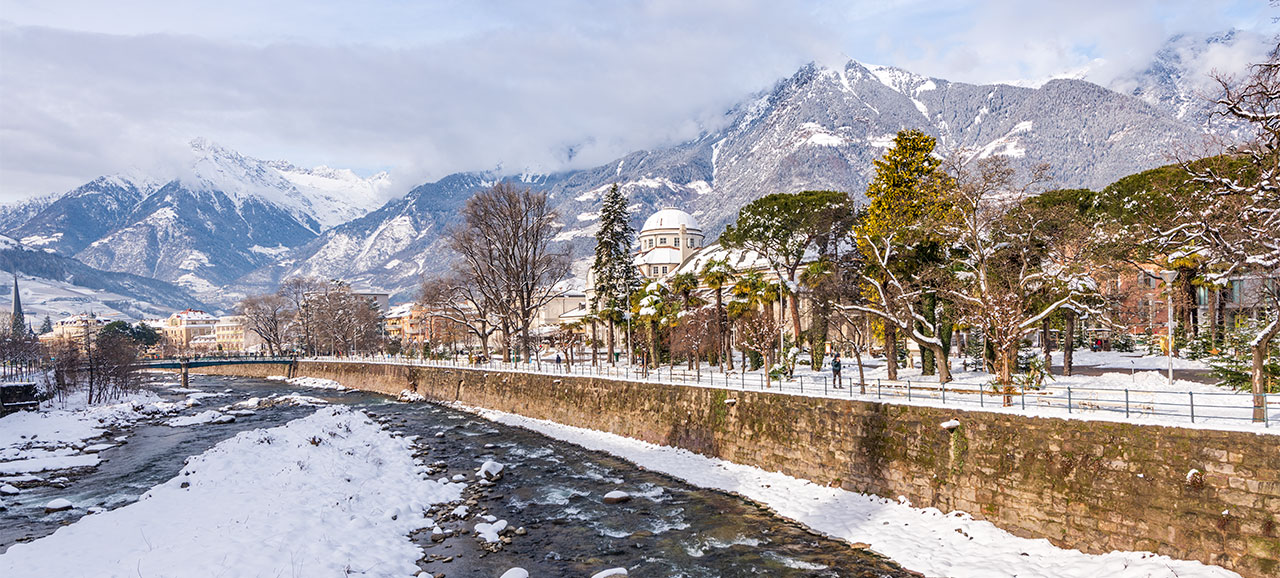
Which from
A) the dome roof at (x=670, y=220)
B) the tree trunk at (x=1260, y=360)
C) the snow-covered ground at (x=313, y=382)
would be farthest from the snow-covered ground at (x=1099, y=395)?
the dome roof at (x=670, y=220)

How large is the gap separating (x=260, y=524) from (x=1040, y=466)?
20.7 m

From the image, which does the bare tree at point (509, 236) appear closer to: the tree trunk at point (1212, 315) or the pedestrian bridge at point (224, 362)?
the tree trunk at point (1212, 315)

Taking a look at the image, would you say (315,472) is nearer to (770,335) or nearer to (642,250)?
(770,335)

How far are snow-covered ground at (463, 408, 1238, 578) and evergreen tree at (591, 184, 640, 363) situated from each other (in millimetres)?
29367

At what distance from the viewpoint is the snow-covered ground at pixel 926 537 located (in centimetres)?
1555

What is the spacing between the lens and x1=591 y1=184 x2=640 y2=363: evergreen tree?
5662 cm

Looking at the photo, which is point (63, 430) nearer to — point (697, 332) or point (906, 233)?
point (697, 332)

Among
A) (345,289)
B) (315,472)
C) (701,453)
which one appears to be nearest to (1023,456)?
(701,453)

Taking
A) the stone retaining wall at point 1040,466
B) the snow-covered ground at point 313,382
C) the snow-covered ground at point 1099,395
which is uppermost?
the snow-covered ground at point 1099,395

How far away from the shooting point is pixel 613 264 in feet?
186

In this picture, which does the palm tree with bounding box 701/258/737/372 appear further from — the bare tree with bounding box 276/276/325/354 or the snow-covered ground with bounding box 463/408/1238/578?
the bare tree with bounding box 276/276/325/354

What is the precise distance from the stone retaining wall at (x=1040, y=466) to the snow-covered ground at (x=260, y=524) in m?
12.7

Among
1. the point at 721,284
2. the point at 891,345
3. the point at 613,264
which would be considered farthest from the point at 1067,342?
the point at 613,264

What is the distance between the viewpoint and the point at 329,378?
89562mm
